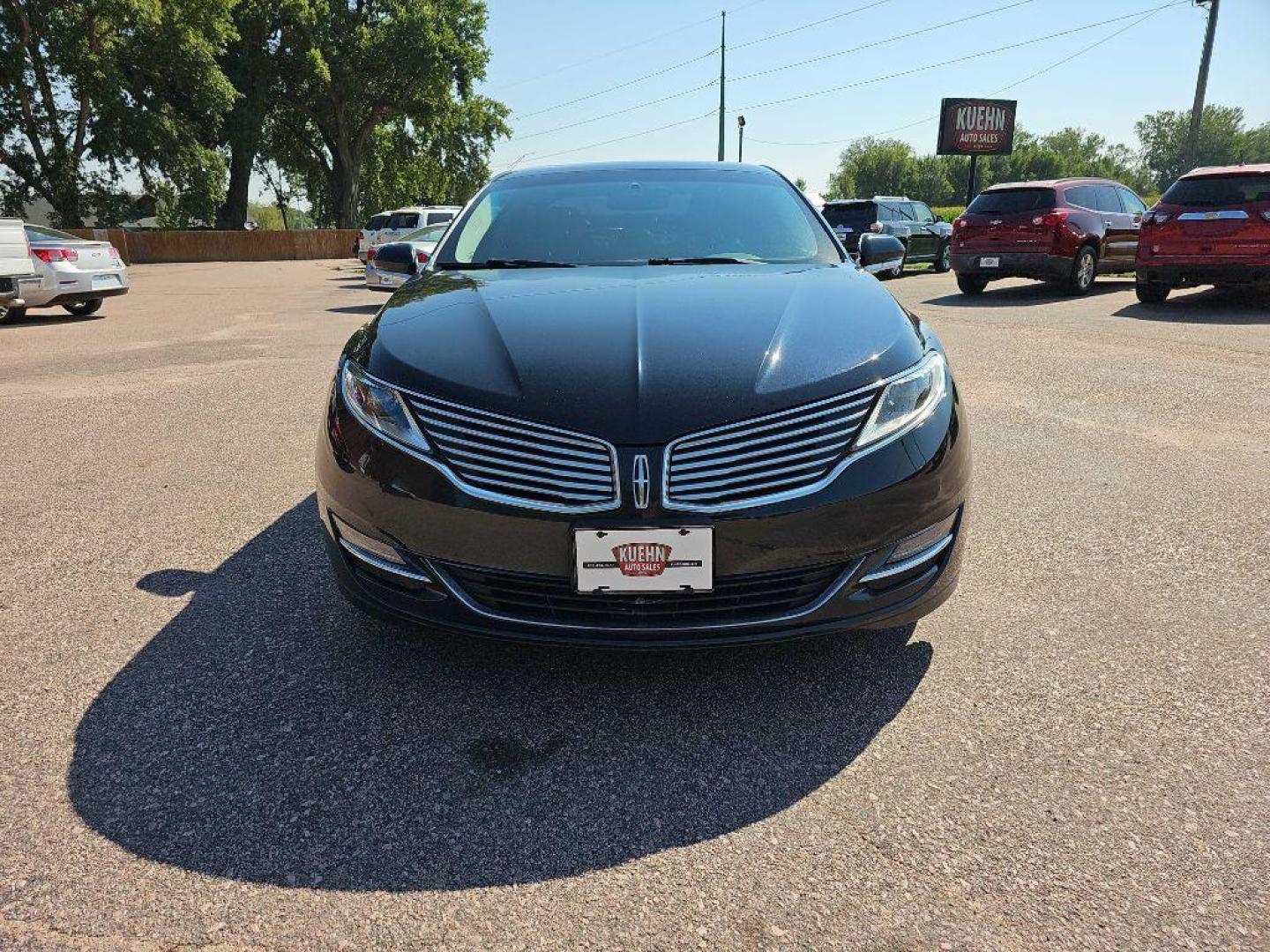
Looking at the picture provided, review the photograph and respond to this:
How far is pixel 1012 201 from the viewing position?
12.8 m

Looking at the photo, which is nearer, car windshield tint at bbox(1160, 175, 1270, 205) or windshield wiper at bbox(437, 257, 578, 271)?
windshield wiper at bbox(437, 257, 578, 271)

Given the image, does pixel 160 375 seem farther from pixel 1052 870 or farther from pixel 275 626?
pixel 1052 870

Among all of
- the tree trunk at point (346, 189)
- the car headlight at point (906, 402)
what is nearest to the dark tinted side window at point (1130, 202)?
the car headlight at point (906, 402)

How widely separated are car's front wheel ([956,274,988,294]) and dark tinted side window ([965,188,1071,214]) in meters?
1.11

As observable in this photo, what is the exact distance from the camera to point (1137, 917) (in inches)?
66.3

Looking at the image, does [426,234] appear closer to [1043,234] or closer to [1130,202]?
[1043,234]

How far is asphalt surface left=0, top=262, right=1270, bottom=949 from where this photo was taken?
67.7 inches

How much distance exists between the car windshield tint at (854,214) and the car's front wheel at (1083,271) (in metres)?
5.28

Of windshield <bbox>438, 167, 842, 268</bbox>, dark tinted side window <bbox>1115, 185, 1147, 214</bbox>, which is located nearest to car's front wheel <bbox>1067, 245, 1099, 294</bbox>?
dark tinted side window <bbox>1115, 185, 1147, 214</bbox>

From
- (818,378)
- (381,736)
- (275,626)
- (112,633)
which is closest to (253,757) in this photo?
(381,736)

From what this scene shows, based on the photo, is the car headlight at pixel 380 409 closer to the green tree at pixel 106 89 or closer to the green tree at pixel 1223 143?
the green tree at pixel 106 89

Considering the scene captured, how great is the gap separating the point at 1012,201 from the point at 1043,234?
72 centimetres

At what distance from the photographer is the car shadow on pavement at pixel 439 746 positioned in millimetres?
1908

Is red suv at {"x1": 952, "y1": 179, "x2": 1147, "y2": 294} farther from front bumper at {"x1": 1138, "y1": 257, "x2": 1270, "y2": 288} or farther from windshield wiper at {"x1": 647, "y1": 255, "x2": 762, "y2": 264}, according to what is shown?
windshield wiper at {"x1": 647, "y1": 255, "x2": 762, "y2": 264}
